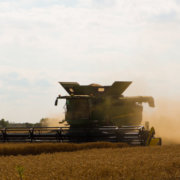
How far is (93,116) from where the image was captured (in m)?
25.9

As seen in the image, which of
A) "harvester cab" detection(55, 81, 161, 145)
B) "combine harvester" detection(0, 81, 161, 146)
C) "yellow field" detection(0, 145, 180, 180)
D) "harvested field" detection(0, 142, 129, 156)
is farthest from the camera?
"harvester cab" detection(55, 81, 161, 145)

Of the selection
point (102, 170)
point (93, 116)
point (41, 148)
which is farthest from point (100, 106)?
point (102, 170)

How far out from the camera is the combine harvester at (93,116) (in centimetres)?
2312

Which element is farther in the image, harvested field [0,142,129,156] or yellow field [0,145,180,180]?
harvested field [0,142,129,156]

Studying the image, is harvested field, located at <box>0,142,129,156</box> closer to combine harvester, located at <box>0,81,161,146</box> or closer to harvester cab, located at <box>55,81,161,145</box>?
combine harvester, located at <box>0,81,161,146</box>

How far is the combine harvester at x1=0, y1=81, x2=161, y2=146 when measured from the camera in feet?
75.9

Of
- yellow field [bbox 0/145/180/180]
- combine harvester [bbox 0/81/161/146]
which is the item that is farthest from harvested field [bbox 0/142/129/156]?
yellow field [bbox 0/145/180/180]

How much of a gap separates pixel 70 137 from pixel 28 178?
42.2ft

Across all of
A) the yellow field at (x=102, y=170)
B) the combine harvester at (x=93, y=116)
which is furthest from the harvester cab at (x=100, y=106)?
the yellow field at (x=102, y=170)

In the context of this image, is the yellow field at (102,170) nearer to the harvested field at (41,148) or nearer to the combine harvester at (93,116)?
the harvested field at (41,148)

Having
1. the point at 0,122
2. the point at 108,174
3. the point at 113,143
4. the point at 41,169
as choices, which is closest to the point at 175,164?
the point at 108,174

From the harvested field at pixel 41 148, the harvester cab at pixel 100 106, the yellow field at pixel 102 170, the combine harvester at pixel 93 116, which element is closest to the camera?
the yellow field at pixel 102 170

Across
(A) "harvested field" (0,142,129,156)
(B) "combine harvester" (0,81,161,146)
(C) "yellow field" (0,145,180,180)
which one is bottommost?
(C) "yellow field" (0,145,180,180)

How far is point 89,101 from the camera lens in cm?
2567
